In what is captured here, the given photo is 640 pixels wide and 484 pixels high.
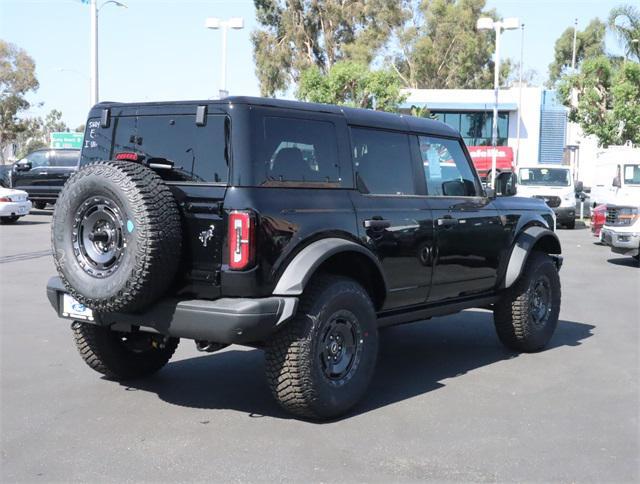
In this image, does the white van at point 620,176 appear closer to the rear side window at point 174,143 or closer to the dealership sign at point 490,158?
the rear side window at point 174,143

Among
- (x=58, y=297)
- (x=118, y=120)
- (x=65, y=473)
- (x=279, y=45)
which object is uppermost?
(x=279, y=45)

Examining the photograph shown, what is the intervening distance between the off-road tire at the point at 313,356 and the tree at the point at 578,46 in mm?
68470

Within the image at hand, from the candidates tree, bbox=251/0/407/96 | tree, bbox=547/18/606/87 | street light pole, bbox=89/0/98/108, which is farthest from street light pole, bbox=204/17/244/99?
tree, bbox=547/18/606/87

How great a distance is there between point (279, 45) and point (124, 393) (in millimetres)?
52132

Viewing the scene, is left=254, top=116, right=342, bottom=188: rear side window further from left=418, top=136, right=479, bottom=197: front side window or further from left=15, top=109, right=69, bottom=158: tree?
left=15, top=109, right=69, bottom=158: tree

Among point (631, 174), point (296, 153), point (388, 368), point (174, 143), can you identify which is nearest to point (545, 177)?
point (631, 174)

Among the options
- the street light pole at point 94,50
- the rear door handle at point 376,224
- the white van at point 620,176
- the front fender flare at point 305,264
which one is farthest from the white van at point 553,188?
the front fender flare at point 305,264

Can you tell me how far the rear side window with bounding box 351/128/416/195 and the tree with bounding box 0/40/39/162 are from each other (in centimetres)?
5615

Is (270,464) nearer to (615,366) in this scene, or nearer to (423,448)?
(423,448)

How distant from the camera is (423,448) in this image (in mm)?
4746

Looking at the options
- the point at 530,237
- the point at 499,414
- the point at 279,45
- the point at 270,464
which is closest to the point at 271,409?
the point at 270,464

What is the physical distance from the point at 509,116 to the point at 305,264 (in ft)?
162

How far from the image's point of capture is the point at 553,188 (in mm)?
24094

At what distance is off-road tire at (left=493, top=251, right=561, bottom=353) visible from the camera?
7.29m
